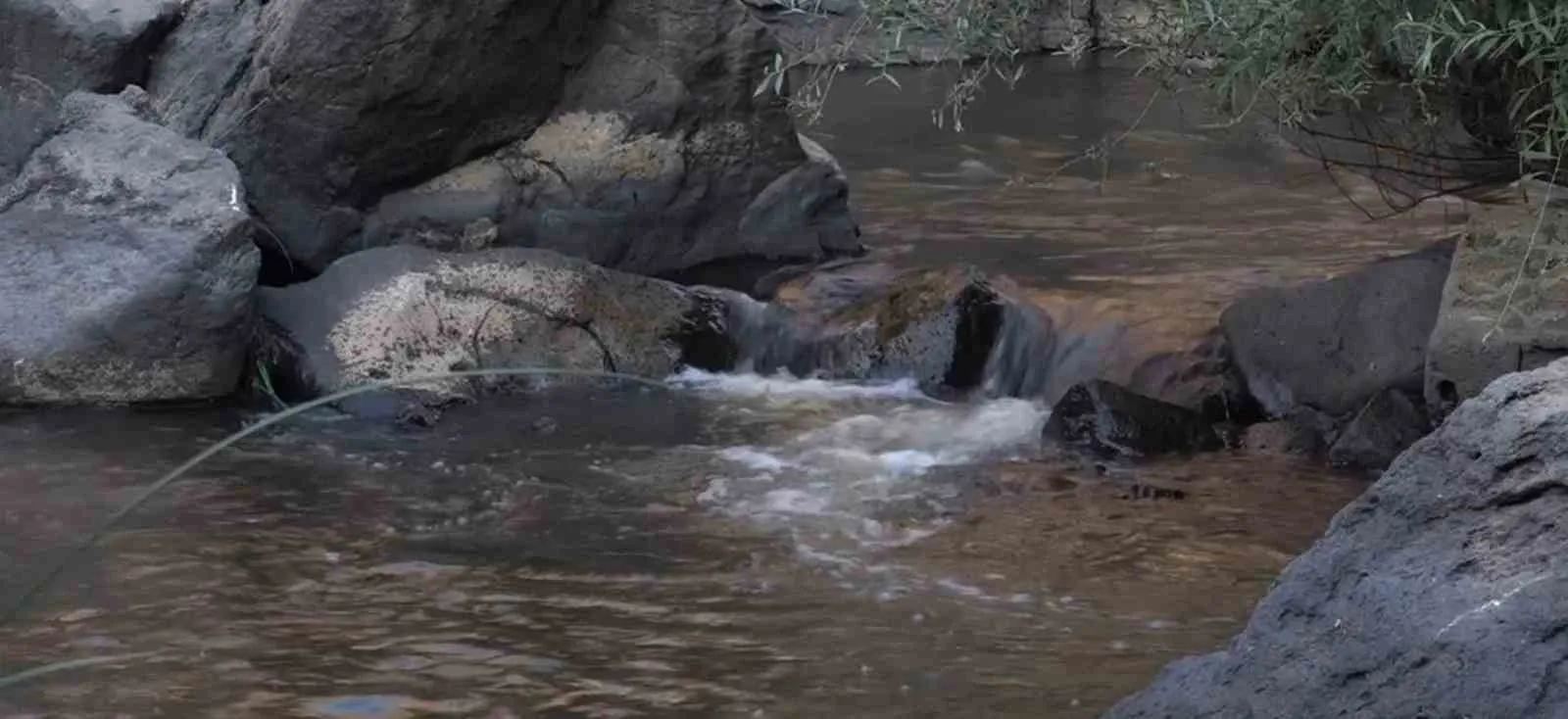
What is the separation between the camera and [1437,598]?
3340mm

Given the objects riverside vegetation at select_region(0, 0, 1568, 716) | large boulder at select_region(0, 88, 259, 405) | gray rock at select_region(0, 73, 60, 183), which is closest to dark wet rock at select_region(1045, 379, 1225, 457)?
riverside vegetation at select_region(0, 0, 1568, 716)

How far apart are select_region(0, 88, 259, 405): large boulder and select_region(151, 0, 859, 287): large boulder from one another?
926mm

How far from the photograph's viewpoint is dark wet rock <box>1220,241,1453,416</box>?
749 cm

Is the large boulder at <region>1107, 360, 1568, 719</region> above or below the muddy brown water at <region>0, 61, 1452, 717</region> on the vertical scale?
above

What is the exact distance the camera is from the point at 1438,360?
6.82 m

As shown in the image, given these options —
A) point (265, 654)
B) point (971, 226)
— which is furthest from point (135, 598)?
point (971, 226)

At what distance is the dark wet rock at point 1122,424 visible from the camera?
24.2ft

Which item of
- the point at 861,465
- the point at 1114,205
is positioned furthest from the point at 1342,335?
the point at 1114,205

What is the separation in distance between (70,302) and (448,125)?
6.77 feet

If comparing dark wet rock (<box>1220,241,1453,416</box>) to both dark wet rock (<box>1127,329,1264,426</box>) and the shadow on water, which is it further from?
the shadow on water

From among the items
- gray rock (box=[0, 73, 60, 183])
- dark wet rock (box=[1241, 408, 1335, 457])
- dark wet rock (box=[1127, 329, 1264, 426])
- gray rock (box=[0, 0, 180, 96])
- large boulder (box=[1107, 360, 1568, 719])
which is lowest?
dark wet rock (box=[1241, 408, 1335, 457])

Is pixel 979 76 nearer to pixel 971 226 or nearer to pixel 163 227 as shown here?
pixel 163 227

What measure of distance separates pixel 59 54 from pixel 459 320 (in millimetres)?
2275

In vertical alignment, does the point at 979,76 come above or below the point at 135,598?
above
